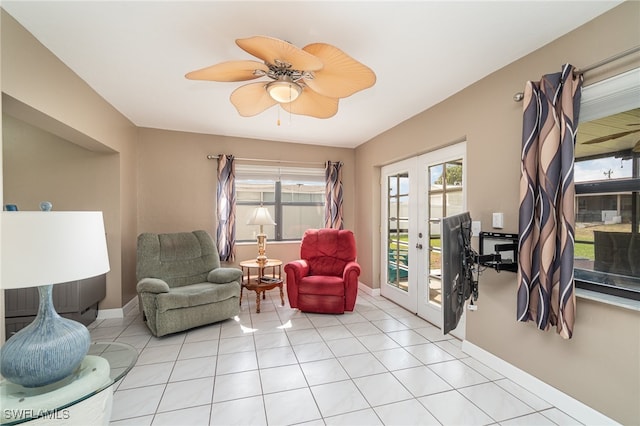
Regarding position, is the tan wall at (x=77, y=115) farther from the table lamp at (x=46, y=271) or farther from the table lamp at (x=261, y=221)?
the table lamp at (x=261, y=221)

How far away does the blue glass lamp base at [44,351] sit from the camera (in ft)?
3.69

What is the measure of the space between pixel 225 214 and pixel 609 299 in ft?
13.1

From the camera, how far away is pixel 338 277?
3.74 meters

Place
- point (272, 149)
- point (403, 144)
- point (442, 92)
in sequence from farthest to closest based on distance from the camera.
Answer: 1. point (272, 149)
2. point (403, 144)
3. point (442, 92)

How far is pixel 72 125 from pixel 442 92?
3377 mm

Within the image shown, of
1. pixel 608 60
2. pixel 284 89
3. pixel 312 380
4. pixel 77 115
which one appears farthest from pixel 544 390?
pixel 77 115

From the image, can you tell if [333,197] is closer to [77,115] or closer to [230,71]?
[230,71]

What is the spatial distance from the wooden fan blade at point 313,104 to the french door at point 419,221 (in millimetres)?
1528

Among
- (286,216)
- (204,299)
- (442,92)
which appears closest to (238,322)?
(204,299)

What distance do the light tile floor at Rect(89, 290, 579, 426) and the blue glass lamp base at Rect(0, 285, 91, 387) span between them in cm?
77

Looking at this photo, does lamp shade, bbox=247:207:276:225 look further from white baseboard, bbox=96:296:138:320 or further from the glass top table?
the glass top table

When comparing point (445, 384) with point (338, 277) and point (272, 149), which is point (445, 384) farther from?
point (272, 149)

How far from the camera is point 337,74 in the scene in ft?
5.16

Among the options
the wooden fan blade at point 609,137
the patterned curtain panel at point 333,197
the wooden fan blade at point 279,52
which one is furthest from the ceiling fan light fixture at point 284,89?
the patterned curtain panel at point 333,197
